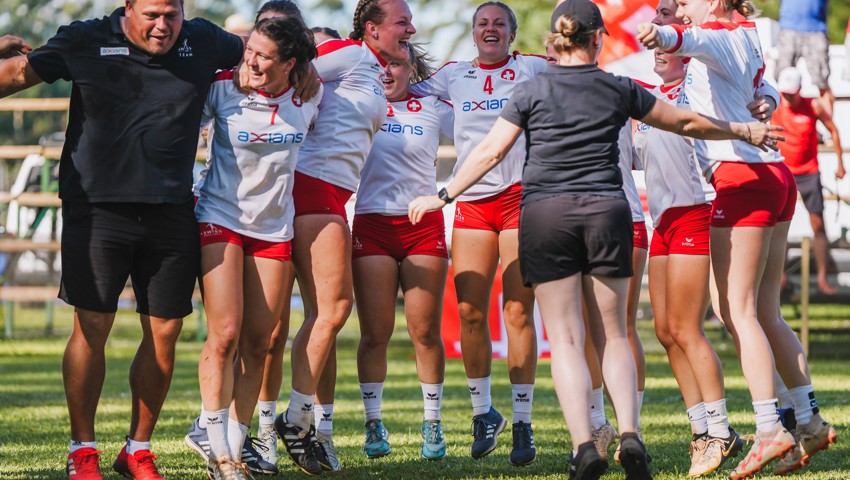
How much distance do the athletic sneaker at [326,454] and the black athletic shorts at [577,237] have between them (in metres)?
1.65

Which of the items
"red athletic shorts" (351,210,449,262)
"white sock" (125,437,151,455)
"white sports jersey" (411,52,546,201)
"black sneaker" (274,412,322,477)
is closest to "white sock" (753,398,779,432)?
"white sports jersey" (411,52,546,201)

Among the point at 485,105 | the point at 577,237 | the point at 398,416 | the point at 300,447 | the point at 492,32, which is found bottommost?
the point at 398,416

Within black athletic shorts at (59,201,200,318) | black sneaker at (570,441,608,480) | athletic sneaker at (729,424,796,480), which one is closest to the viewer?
black sneaker at (570,441,608,480)

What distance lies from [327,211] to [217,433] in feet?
4.17

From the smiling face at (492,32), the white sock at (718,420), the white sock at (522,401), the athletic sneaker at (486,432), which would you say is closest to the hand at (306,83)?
the smiling face at (492,32)

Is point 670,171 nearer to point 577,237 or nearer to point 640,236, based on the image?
point 640,236

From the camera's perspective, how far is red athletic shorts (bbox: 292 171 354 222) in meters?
6.09

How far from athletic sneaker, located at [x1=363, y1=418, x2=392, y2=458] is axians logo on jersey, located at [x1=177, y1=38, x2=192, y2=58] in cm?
234

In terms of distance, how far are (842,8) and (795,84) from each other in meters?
12.0

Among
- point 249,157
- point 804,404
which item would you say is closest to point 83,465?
point 249,157

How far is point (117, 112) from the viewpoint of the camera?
538cm

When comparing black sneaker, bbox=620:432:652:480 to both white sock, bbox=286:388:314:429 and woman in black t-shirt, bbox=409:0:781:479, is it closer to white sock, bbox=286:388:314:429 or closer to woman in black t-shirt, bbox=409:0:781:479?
woman in black t-shirt, bbox=409:0:781:479

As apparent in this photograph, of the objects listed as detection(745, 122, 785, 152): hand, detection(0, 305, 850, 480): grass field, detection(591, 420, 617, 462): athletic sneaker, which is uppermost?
detection(745, 122, 785, 152): hand

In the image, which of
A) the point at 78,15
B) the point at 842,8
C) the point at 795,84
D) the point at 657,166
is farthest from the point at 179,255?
the point at 78,15
